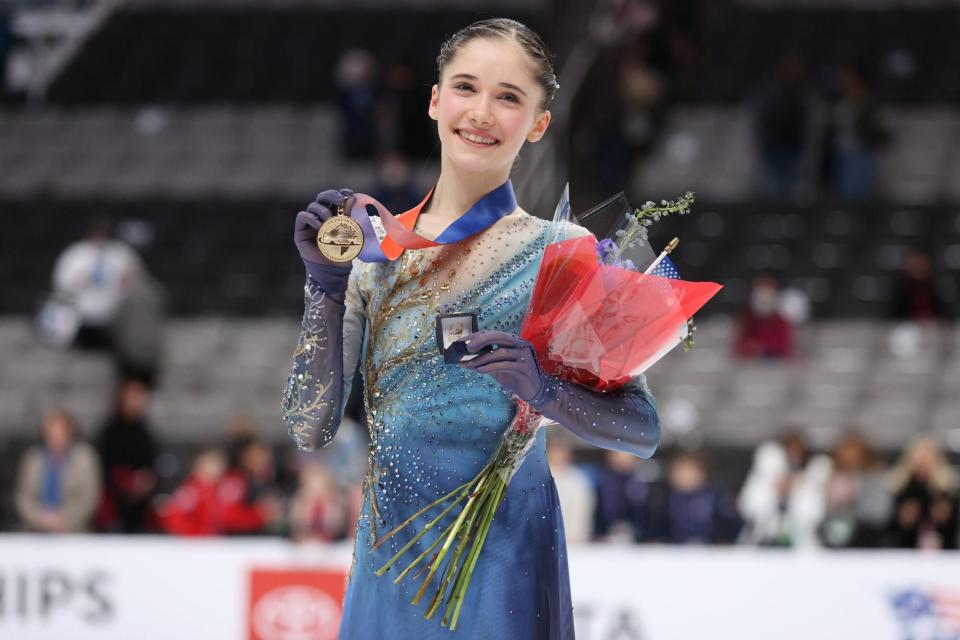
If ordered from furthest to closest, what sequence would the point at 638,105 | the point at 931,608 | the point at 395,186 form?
the point at 638,105
the point at 395,186
the point at 931,608

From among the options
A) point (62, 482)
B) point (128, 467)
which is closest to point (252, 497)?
point (128, 467)

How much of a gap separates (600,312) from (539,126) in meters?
0.38

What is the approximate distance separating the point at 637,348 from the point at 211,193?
39.1 ft

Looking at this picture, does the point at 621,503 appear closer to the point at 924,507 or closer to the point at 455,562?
the point at 924,507

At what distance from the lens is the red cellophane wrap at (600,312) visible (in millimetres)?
2318

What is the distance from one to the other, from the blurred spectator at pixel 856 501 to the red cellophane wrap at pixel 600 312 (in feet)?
22.0

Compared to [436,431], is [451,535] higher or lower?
lower

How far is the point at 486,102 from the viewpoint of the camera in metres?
2.42

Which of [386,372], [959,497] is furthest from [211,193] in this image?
[386,372]

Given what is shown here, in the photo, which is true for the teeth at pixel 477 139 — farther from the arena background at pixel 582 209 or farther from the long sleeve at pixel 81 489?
the long sleeve at pixel 81 489

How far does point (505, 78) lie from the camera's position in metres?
2.43

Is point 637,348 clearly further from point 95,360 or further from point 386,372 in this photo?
point 95,360

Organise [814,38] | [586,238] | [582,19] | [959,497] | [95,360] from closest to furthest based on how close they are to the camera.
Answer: [586,238] < [959,497] < [95,360] < [582,19] < [814,38]

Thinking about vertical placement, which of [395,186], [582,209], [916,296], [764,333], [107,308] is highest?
[395,186]
